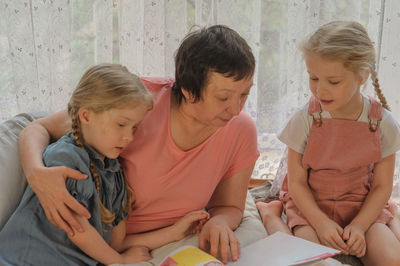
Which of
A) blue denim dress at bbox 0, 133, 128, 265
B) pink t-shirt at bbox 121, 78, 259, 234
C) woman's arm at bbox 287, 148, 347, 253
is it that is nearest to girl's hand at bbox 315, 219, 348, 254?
woman's arm at bbox 287, 148, 347, 253

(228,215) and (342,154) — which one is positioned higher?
→ (342,154)

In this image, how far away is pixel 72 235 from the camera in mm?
1094

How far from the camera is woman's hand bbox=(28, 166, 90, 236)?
1.06 metres

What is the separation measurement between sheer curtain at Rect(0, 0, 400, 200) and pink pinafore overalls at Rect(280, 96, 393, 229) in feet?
1.68

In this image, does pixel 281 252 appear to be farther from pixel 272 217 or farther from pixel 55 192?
pixel 55 192

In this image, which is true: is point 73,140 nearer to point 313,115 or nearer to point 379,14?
point 313,115

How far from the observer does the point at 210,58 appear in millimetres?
1173

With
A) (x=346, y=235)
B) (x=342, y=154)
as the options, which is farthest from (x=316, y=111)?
(x=346, y=235)

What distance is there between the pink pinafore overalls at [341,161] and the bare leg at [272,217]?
0.04 m

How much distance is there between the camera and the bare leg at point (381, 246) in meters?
1.34

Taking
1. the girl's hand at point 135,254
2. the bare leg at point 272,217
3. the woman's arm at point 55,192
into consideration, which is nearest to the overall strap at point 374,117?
the bare leg at point 272,217

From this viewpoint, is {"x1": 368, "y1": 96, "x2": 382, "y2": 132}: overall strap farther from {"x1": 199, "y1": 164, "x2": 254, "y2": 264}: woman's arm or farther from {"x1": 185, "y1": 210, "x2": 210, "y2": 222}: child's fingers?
{"x1": 185, "y1": 210, "x2": 210, "y2": 222}: child's fingers

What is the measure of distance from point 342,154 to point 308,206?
0.23 metres

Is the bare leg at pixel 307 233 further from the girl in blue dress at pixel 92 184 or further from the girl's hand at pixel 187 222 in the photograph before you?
the girl in blue dress at pixel 92 184
